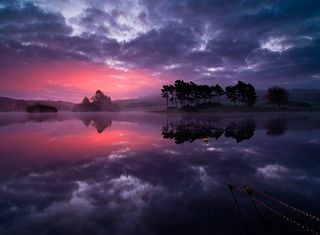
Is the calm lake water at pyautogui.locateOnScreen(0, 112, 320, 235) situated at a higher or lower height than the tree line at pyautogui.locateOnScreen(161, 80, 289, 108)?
lower

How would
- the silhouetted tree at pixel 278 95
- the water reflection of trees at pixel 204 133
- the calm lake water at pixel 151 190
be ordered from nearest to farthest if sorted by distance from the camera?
1. the calm lake water at pixel 151 190
2. the water reflection of trees at pixel 204 133
3. the silhouetted tree at pixel 278 95

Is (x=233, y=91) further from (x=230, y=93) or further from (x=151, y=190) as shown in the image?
(x=151, y=190)

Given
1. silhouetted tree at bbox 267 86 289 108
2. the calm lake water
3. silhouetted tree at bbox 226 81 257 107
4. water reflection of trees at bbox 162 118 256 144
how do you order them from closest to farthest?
the calm lake water
water reflection of trees at bbox 162 118 256 144
silhouetted tree at bbox 267 86 289 108
silhouetted tree at bbox 226 81 257 107

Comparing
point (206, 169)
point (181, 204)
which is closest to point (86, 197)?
point (181, 204)

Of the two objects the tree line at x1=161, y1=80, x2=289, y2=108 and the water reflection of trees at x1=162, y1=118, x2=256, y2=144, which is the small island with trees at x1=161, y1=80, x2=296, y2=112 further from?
the water reflection of trees at x1=162, y1=118, x2=256, y2=144

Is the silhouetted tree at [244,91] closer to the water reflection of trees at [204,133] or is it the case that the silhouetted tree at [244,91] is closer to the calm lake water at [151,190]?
the water reflection of trees at [204,133]

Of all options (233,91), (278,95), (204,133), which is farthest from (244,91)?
(204,133)

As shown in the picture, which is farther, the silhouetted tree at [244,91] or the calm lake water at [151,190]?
the silhouetted tree at [244,91]

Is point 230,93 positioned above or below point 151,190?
above

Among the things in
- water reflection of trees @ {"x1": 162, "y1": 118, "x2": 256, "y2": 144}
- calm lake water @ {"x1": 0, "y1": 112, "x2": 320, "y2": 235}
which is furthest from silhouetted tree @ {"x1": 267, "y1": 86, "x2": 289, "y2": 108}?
calm lake water @ {"x1": 0, "y1": 112, "x2": 320, "y2": 235}

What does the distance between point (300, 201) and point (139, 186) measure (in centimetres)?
802

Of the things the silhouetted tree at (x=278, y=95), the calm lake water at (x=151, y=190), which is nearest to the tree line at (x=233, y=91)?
the silhouetted tree at (x=278, y=95)

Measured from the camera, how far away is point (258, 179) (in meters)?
13.3

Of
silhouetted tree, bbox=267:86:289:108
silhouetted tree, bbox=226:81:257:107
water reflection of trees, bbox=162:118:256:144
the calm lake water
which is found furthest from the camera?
silhouetted tree, bbox=226:81:257:107
